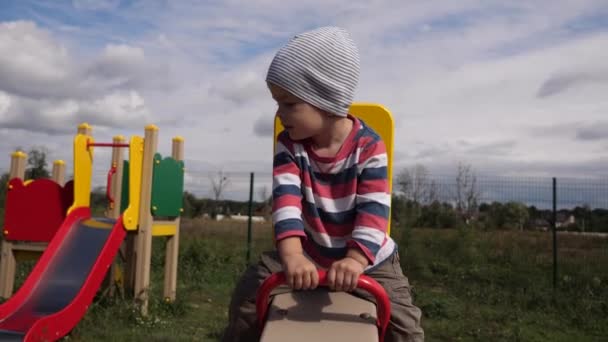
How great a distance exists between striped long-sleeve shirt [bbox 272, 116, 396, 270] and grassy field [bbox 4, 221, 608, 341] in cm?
314

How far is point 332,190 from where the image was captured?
6.96ft

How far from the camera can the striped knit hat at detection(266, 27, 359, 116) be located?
2.00 meters

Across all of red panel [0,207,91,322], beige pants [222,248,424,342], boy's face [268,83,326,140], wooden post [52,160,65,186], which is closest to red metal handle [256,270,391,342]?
beige pants [222,248,424,342]

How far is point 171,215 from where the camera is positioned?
6684 mm

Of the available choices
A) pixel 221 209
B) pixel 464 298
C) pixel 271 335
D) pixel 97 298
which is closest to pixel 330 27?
pixel 271 335

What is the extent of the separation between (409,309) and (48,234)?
16.8ft

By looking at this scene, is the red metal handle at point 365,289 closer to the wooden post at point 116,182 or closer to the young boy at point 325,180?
the young boy at point 325,180

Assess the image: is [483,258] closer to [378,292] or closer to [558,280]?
[558,280]

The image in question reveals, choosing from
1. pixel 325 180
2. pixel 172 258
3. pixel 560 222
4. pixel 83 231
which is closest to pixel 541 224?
pixel 560 222

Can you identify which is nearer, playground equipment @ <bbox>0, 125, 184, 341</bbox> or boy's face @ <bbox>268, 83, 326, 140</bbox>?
boy's face @ <bbox>268, 83, 326, 140</bbox>

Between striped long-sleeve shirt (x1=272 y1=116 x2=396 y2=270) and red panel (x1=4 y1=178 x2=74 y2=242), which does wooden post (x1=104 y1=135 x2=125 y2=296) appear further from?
striped long-sleeve shirt (x1=272 y1=116 x2=396 y2=270)

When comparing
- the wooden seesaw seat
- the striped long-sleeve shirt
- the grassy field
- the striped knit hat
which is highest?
the striped knit hat

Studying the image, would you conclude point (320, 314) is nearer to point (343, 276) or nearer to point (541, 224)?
point (343, 276)

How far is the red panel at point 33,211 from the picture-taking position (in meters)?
6.24
